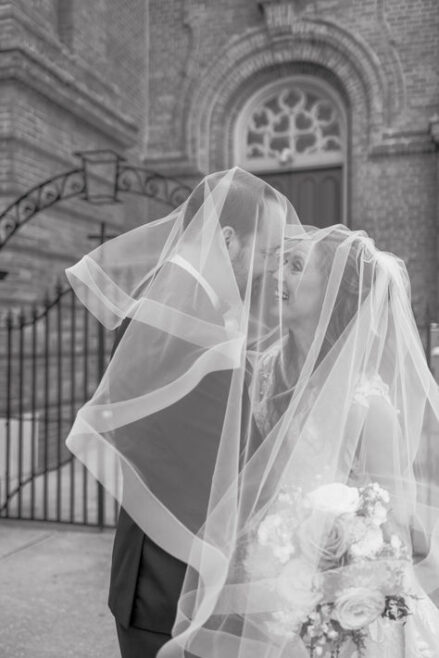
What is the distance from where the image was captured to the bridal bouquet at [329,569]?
169cm

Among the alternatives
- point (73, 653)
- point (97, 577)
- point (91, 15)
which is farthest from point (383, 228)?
point (73, 653)

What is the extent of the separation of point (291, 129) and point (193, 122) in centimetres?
156

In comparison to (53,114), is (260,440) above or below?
below

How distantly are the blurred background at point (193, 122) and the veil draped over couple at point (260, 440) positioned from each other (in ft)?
17.7

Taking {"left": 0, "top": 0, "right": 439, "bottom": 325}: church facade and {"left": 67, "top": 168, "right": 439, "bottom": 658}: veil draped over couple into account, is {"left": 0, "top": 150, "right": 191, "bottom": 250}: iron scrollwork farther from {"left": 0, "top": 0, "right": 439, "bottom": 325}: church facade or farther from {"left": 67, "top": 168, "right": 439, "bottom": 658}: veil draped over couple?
{"left": 67, "top": 168, "right": 439, "bottom": 658}: veil draped over couple

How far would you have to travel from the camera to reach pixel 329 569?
172cm

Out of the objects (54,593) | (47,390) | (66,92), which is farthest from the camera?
(66,92)

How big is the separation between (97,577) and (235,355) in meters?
3.21

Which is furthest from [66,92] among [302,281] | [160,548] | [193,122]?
[160,548]

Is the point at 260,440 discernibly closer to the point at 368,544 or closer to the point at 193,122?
the point at 368,544

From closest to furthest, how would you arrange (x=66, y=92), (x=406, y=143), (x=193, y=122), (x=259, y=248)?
(x=259, y=248) < (x=66, y=92) < (x=406, y=143) < (x=193, y=122)

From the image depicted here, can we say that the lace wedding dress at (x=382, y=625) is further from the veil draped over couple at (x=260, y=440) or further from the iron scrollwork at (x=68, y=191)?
the iron scrollwork at (x=68, y=191)

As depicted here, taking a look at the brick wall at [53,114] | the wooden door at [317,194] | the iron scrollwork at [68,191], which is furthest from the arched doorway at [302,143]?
the brick wall at [53,114]

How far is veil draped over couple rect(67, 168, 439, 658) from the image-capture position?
172cm
